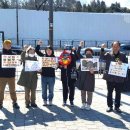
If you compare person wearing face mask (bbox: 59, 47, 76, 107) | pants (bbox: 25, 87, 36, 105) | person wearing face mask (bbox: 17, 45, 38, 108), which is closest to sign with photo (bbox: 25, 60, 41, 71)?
person wearing face mask (bbox: 17, 45, 38, 108)

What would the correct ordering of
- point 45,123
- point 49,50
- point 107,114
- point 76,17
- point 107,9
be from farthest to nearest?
1. point 107,9
2. point 76,17
3. point 49,50
4. point 107,114
5. point 45,123

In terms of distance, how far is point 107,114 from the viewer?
10.7m

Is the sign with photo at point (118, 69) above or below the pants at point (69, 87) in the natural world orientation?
above

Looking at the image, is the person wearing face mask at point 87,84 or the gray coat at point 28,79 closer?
the person wearing face mask at point 87,84

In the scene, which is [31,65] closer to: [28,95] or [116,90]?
[28,95]

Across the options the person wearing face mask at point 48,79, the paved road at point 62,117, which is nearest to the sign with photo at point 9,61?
the person wearing face mask at point 48,79

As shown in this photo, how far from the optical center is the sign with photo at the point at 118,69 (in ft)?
35.3

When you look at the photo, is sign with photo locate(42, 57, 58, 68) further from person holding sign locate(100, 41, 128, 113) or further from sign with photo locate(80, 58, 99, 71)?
person holding sign locate(100, 41, 128, 113)

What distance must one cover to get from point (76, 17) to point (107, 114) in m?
33.7

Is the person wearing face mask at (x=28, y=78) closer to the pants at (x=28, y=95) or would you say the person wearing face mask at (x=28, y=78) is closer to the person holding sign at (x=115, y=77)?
the pants at (x=28, y=95)

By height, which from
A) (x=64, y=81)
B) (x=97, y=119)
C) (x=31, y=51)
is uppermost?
(x=31, y=51)

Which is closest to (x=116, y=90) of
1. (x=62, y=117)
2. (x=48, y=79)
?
(x=62, y=117)

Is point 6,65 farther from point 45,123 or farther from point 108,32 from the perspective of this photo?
point 108,32

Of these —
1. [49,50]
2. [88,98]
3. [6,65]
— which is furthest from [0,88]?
[88,98]
